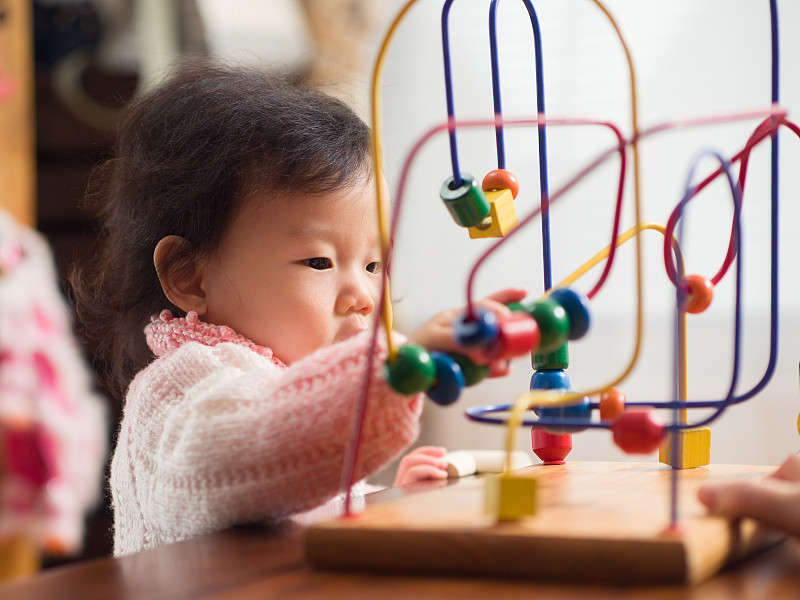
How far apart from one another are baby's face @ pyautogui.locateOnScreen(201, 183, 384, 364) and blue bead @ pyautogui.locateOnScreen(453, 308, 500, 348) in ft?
1.16

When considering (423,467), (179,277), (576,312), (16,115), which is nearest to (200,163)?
(179,277)

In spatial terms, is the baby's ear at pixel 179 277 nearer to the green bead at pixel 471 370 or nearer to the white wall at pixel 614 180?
the green bead at pixel 471 370

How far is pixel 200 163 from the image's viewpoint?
2.90 feet

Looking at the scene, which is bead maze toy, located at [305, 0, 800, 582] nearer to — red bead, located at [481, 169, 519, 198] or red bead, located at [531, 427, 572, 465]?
red bead, located at [481, 169, 519, 198]

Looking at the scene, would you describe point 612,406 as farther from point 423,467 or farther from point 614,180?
point 614,180

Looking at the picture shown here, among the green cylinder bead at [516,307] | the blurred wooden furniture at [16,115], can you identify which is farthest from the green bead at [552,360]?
the blurred wooden furniture at [16,115]

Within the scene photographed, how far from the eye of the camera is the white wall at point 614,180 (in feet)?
5.23

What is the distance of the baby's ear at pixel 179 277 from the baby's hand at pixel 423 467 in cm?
24

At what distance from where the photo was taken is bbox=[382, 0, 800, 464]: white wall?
62.8 inches

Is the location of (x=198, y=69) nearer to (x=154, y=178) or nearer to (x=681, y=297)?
(x=154, y=178)

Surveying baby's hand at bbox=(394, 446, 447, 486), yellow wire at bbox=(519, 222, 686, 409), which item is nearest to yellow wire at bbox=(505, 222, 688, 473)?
yellow wire at bbox=(519, 222, 686, 409)

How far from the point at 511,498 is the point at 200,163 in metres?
0.54

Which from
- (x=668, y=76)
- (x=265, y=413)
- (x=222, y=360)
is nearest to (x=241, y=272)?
(x=222, y=360)

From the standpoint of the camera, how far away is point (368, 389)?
0.54 meters
